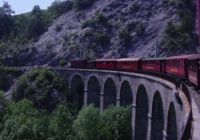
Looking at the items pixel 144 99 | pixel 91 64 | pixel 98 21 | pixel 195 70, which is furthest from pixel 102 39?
pixel 195 70

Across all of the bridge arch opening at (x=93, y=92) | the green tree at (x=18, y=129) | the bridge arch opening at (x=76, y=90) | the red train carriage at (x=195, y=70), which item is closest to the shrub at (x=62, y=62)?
the bridge arch opening at (x=76, y=90)

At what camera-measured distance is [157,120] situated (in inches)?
1219

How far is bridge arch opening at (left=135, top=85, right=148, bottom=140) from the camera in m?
35.4

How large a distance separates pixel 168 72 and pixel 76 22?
65.0 meters

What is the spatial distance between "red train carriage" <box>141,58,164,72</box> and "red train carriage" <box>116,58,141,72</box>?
3.14ft

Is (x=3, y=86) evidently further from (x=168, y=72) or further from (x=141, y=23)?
(x=168, y=72)

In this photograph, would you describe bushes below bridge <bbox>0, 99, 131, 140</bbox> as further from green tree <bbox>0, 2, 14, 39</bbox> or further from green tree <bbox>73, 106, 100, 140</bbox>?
green tree <bbox>0, 2, 14, 39</bbox>

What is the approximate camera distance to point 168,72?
1276 inches

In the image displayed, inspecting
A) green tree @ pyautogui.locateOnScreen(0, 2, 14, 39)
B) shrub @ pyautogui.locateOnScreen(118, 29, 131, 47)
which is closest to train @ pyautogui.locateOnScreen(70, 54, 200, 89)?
shrub @ pyautogui.locateOnScreen(118, 29, 131, 47)

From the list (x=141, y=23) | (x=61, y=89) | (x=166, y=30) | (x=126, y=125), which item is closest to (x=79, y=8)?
(x=141, y=23)

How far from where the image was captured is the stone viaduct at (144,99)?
1856 cm

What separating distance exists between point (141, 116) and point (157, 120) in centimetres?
501

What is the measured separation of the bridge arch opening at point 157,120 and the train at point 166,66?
2.08m

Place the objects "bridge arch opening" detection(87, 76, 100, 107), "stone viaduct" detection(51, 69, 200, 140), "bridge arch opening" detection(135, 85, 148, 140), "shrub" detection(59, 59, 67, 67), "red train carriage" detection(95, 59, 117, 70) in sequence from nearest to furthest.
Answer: "stone viaduct" detection(51, 69, 200, 140)
"bridge arch opening" detection(135, 85, 148, 140)
"red train carriage" detection(95, 59, 117, 70)
"bridge arch opening" detection(87, 76, 100, 107)
"shrub" detection(59, 59, 67, 67)
